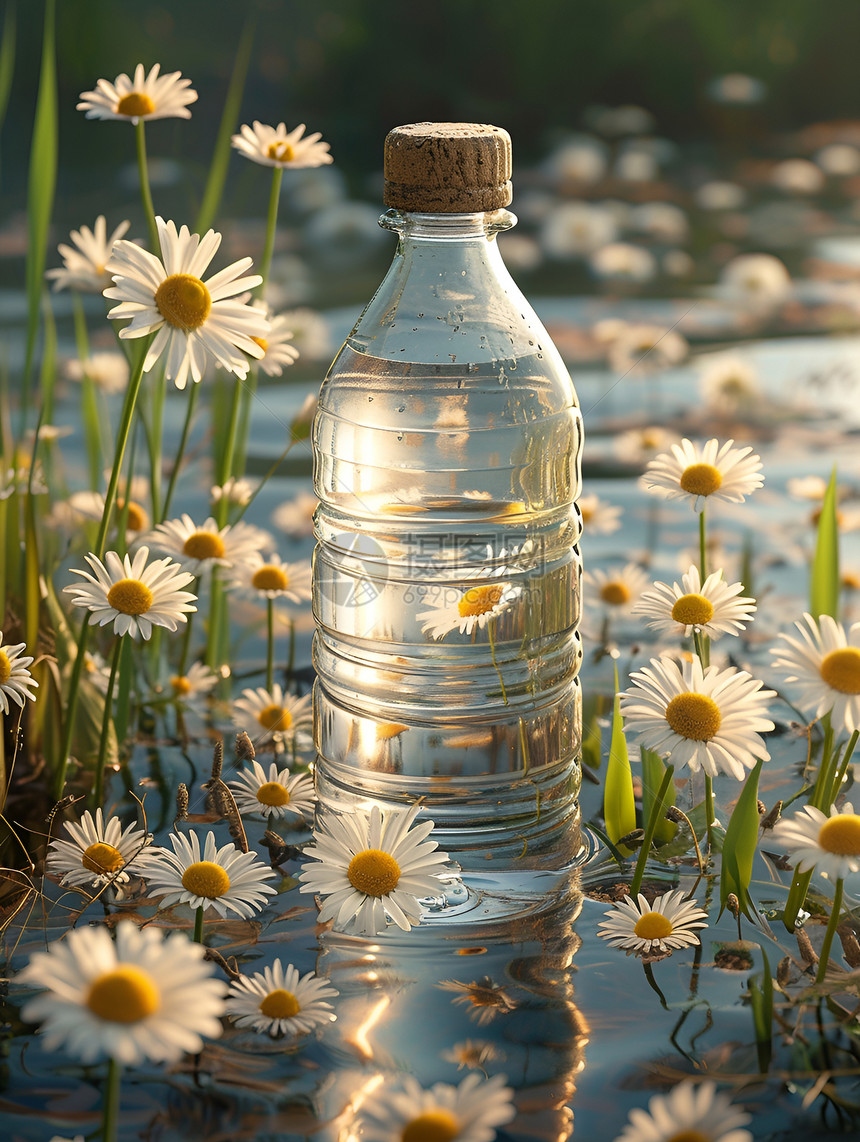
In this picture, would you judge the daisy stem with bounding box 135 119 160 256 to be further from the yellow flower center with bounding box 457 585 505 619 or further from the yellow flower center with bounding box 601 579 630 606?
the yellow flower center with bounding box 601 579 630 606

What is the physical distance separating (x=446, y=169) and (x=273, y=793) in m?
0.44

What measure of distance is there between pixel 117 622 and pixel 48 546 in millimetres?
435

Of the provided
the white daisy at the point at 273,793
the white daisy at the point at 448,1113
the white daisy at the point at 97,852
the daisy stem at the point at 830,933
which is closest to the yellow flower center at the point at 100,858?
the white daisy at the point at 97,852

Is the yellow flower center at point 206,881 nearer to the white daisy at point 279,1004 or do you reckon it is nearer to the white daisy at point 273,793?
the white daisy at point 279,1004

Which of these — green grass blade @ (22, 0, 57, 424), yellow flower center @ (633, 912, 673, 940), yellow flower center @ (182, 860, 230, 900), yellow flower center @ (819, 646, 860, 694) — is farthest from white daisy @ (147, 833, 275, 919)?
green grass blade @ (22, 0, 57, 424)

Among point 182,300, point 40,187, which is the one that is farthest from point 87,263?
point 182,300

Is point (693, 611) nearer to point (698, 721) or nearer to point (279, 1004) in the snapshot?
point (698, 721)

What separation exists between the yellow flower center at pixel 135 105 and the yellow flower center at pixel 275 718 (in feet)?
1.48

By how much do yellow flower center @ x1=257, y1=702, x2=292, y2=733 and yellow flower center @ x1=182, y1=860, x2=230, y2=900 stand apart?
27cm

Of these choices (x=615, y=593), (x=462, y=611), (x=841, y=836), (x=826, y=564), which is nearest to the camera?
(x=841, y=836)

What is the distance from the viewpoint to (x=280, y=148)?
3.13 ft

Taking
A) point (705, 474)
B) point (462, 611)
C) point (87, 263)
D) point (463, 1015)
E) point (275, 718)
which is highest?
point (87, 263)

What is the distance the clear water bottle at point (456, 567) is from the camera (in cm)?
89

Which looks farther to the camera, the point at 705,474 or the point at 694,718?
the point at 705,474
